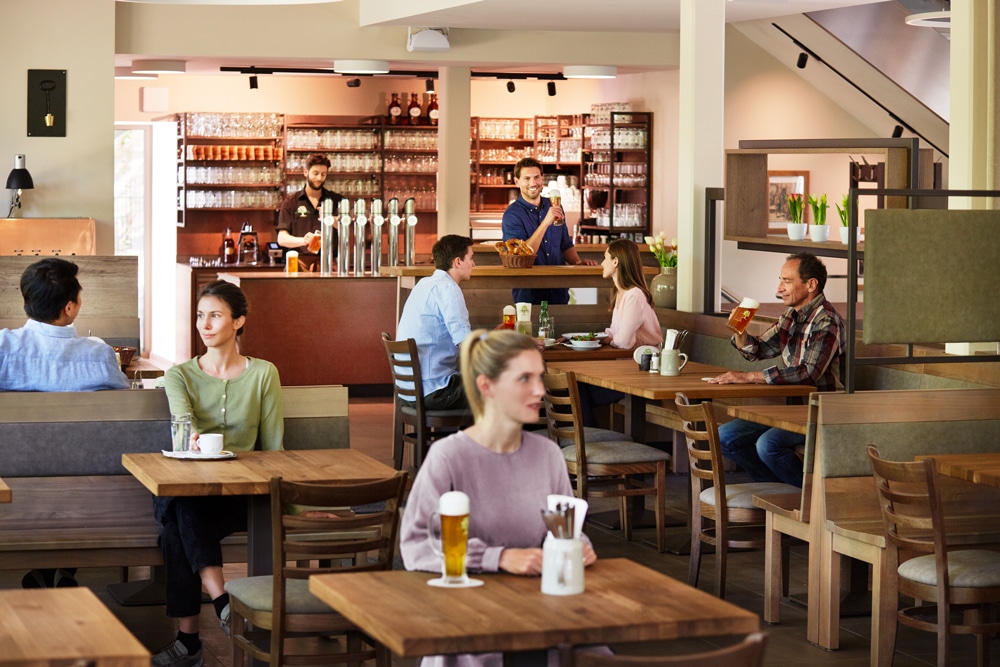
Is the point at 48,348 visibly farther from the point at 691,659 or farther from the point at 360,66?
the point at 360,66

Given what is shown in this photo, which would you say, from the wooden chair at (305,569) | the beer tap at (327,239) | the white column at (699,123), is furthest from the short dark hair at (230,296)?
the beer tap at (327,239)

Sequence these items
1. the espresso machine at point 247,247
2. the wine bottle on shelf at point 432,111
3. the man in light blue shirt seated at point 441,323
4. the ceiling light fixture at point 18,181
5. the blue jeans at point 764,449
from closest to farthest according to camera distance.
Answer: the blue jeans at point 764,449 → the man in light blue shirt seated at point 441,323 → the ceiling light fixture at point 18,181 → the espresso machine at point 247,247 → the wine bottle on shelf at point 432,111

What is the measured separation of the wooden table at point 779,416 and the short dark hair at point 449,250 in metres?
2.32

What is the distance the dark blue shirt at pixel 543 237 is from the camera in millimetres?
9984

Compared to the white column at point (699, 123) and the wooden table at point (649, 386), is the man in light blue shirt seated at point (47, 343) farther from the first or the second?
the white column at point (699, 123)

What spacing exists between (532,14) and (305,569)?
777cm

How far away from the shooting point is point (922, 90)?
12789mm

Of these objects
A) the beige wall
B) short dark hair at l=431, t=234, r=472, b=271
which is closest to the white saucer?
short dark hair at l=431, t=234, r=472, b=271

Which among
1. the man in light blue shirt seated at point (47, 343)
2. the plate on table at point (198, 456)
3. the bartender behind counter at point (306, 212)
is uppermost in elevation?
the bartender behind counter at point (306, 212)

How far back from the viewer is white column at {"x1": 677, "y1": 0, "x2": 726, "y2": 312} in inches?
346

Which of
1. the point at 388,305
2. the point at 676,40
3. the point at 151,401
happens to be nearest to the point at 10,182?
→ the point at 388,305

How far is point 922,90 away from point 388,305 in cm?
531

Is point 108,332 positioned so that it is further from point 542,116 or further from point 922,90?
point 542,116

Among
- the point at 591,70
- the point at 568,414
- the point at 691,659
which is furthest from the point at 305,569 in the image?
the point at 591,70
